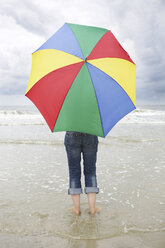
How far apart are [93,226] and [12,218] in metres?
→ 1.12

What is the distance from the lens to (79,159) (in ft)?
10.5

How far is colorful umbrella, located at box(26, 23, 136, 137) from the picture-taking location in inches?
104

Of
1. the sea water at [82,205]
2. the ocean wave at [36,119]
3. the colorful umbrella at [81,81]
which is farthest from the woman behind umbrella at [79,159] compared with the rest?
the ocean wave at [36,119]

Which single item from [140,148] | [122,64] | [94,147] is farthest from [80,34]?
[140,148]

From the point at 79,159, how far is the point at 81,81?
1117 mm

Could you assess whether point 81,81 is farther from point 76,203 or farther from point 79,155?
point 76,203

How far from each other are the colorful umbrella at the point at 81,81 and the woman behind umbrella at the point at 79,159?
0.46m

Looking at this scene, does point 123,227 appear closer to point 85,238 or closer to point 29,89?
point 85,238

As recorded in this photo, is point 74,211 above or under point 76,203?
under

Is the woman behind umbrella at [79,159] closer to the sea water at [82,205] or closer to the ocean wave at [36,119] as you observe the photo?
the sea water at [82,205]

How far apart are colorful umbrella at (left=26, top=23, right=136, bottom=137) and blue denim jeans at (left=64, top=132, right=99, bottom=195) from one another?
0.46 metres

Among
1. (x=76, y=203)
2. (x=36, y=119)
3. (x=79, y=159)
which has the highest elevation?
(x=36, y=119)

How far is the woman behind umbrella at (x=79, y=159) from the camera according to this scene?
3.10m

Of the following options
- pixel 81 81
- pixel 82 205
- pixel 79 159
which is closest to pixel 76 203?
pixel 82 205
